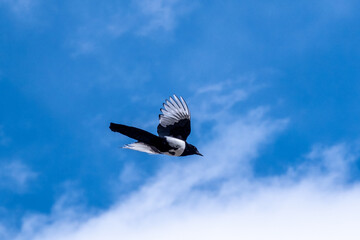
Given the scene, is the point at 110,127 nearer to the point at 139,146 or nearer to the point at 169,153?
the point at 139,146

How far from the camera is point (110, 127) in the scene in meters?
20.1

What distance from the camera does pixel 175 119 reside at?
22.7 meters

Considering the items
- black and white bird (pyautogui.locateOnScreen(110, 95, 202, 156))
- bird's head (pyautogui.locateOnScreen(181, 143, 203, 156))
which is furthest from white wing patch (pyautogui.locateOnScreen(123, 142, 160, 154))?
bird's head (pyautogui.locateOnScreen(181, 143, 203, 156))

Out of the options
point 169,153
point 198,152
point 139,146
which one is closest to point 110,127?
point 139,146

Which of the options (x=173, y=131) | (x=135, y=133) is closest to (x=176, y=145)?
(x=173, y=131)

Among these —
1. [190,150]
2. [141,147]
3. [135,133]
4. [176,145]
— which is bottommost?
[141,147]

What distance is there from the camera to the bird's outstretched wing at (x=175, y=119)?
22.5 metres

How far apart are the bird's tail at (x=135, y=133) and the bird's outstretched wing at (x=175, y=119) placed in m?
1.68

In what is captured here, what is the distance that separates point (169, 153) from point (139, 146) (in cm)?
161

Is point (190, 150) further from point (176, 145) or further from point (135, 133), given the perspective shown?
point (135, 133)

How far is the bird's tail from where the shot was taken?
20125 millimetres

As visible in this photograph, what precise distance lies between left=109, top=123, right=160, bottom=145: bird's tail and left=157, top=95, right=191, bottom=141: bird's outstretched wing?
168 centimetres

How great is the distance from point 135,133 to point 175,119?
291cm

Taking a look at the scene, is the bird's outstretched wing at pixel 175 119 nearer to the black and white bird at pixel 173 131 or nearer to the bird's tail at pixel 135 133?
the black and white bird at pixel 173 131
